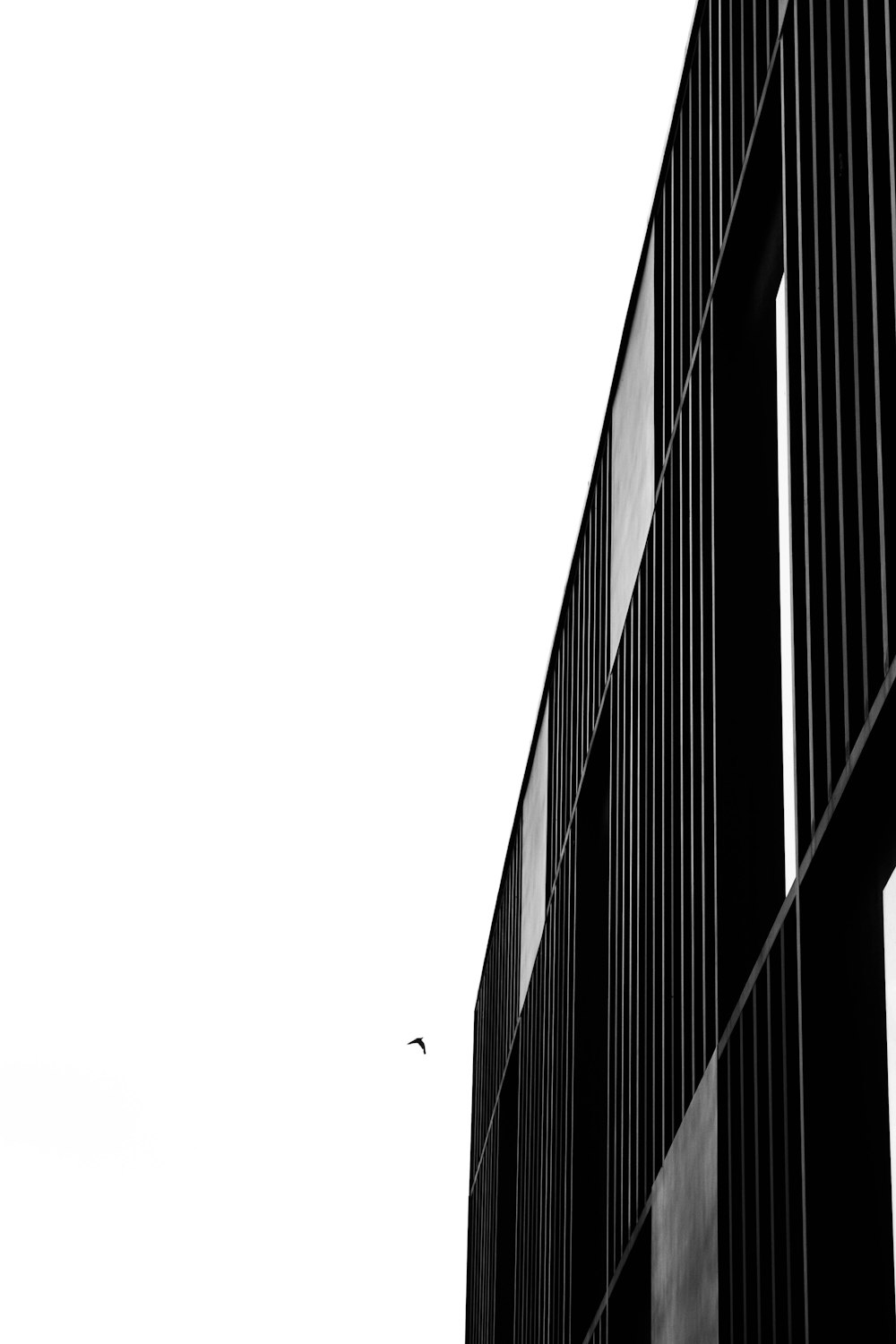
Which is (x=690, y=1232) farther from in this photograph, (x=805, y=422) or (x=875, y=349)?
(x=875, y=349)

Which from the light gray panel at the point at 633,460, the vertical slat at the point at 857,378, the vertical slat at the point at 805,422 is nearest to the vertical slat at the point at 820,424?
the vertical slat at the point at 805,422

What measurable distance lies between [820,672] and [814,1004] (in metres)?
1.69

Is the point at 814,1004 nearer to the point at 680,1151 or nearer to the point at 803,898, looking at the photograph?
the point at 803,898

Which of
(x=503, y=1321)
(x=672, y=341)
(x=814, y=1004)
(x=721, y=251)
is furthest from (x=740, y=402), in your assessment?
(x=503, y=1321)

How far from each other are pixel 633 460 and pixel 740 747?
561cm

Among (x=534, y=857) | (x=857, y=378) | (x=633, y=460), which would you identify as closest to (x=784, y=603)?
(x=857, y=378)

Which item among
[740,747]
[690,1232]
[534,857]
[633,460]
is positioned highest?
[633,460]

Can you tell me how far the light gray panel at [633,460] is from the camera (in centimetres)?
1672

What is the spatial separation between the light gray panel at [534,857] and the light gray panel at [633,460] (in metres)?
5.74

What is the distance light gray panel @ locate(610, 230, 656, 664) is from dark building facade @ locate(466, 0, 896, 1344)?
8cm

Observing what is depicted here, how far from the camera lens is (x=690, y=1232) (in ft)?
41.3

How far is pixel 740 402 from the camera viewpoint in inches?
528

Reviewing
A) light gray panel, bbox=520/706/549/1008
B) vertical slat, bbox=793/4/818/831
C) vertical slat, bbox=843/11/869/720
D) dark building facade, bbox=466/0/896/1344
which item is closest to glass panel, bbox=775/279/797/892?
dark building facade, bbox=466/0/896/1344

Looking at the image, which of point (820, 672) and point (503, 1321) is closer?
point (820, 672)
